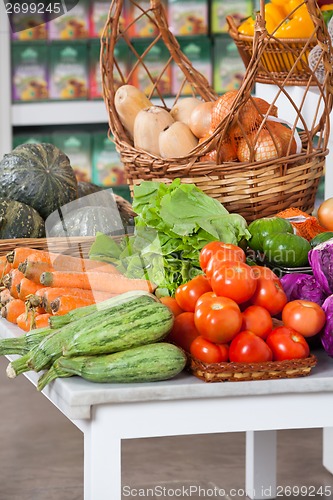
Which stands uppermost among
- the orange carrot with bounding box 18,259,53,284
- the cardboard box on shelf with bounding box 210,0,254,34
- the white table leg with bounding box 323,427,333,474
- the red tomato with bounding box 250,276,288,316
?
the cardboard box on shelf with bounding box 210,0,254,34

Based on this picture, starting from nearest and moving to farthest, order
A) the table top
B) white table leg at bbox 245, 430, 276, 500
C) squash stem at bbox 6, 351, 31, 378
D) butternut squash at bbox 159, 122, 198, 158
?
the table top → squash stem at bbox 6, 351, 31, 378 → butternut squash at bbox 159, 122, 198, 158 → white table leg at bbox 245, 430, 276, 500

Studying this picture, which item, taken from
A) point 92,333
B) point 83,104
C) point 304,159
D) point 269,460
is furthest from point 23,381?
point 92,333

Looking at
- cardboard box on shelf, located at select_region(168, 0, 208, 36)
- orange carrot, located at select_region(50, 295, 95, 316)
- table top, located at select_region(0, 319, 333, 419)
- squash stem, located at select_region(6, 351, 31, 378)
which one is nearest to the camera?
table top, located at select_region(0, 319, 333, 419)

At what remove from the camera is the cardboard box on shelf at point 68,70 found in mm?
3979

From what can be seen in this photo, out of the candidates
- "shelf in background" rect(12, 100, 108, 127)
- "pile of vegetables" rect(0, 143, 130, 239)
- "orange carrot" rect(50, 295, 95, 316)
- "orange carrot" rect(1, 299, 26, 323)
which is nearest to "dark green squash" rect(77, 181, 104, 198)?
"pile of vegetables" rect(0, 143, 130, 239)

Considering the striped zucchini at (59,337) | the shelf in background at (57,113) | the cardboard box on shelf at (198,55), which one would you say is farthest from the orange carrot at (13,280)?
the cardboard box on shelf at (198,55)

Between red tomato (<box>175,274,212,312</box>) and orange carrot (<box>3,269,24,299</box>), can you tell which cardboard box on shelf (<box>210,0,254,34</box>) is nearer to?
orange carrot (<box>3,269,24,299</box>)

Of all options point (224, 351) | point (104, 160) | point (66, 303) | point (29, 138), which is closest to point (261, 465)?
point (66, 303)

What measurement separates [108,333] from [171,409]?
146 mm

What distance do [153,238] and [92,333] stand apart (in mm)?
435

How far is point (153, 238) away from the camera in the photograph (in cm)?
173

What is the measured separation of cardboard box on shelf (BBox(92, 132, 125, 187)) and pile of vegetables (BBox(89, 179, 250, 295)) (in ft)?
7.70

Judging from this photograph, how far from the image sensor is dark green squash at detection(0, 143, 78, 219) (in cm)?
225

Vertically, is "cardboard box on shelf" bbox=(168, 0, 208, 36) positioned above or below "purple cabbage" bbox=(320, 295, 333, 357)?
above
